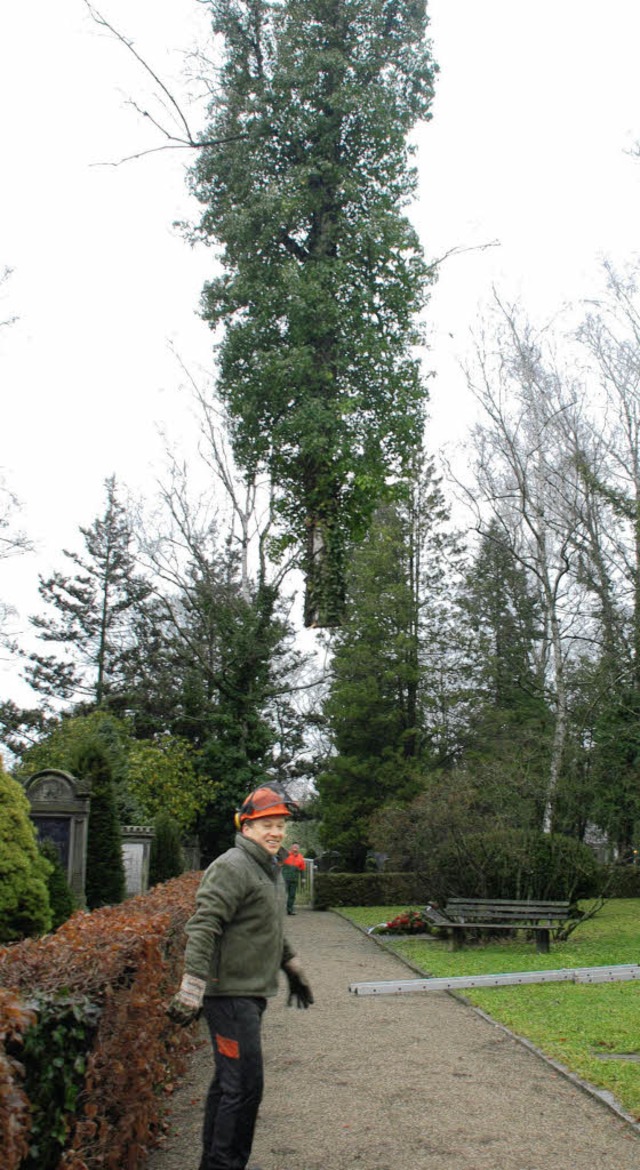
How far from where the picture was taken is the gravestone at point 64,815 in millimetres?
14781

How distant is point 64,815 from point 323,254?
32.7 feet

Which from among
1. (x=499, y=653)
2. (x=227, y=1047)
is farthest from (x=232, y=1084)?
(x=499, y=653)

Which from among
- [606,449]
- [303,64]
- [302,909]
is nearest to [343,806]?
[302,909]

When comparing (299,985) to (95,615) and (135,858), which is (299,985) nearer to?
(135,858)

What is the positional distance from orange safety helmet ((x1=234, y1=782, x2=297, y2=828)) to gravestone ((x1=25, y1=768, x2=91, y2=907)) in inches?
422

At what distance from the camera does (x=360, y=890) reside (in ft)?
92.2

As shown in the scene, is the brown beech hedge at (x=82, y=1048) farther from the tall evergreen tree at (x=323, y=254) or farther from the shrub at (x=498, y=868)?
the tall evergreen tree at (x=323, y=254)

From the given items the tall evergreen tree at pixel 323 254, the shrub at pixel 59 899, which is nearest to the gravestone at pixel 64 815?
the shrub at pixel 59 899

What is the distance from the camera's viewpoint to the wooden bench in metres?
14.4

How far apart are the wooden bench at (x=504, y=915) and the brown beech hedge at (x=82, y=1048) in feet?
31.7

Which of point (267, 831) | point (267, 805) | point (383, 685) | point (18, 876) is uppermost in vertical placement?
point (383, 685)

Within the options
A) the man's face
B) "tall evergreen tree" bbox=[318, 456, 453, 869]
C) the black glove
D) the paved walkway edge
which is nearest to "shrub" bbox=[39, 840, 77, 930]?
the paved walkway edge

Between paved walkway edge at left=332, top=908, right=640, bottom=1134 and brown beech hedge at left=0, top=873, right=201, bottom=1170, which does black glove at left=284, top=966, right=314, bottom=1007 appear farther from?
paved walkway edge at left=332, top=908, right=640, bottom=1134

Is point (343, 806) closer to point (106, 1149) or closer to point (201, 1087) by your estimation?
point (201, 1087)
